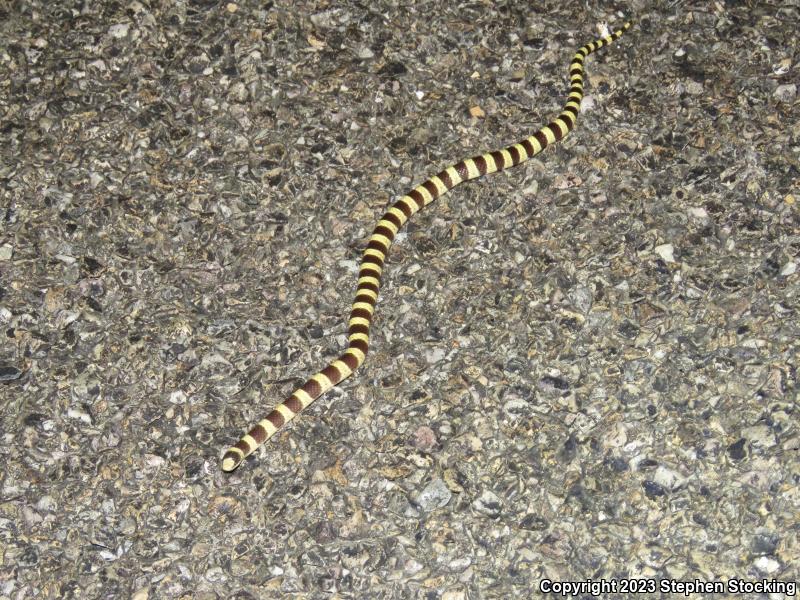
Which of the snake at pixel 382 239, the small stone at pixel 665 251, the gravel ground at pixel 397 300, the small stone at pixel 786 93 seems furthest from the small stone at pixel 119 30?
the small stone at pixel 786 93

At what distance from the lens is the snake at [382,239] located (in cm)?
510

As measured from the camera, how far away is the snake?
16.7 feet

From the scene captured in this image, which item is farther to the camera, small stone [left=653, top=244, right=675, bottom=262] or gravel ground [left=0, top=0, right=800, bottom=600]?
small stone [left=653, top=244, right=675, bottom=262]

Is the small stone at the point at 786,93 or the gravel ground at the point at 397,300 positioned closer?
the gravel ground at the point at 397,300

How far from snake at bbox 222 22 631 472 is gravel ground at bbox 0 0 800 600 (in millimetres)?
94

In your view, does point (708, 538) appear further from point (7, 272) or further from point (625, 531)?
point (7, 272)

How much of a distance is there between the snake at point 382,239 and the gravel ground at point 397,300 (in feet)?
0.31

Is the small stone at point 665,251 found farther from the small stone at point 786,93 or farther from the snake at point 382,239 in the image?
the small stone at point 786,93

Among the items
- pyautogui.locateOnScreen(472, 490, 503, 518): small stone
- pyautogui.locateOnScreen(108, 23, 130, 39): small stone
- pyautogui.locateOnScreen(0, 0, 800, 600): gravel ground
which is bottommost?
pyautogui.locateOnScreen(472, 490, 503, 518): small stone

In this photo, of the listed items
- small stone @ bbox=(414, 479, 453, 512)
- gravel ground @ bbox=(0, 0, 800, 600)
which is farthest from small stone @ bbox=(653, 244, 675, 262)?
small stone @ bbox=(414, 479, 453, 512)

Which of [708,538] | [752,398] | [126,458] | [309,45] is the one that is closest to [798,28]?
[752,398]

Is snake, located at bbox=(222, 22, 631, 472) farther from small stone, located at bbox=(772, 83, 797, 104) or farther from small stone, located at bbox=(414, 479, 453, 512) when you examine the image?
small stone, located at bbox=(772, 83, 797, 104)

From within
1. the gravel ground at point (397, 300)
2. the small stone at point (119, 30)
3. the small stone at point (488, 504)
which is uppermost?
the small stone at point (119, 30)

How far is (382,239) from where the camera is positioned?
586 centimetres
